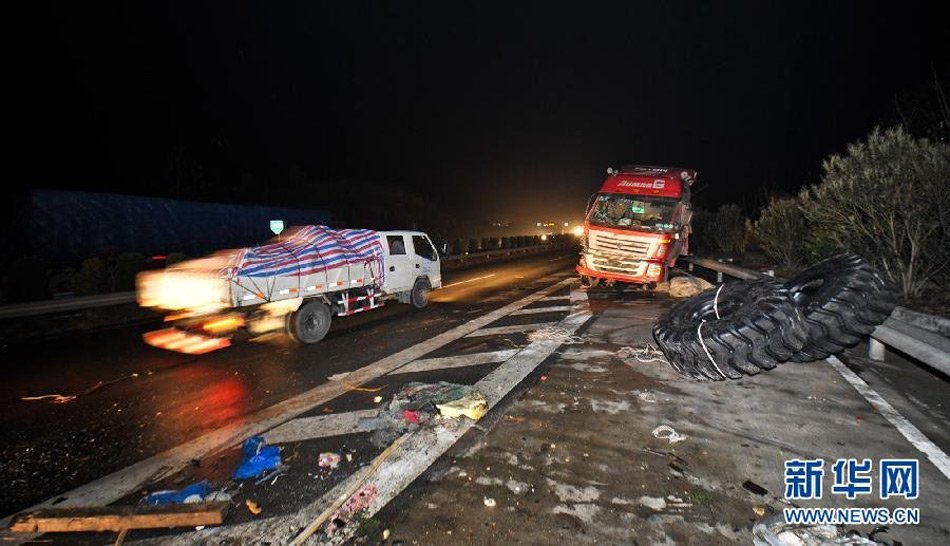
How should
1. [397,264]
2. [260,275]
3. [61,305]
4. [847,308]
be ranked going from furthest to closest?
[397,264] < [61,305] < [260,275] < [847,308]

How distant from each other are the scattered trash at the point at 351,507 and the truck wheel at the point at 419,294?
7.28 m

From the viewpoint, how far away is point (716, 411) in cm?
436

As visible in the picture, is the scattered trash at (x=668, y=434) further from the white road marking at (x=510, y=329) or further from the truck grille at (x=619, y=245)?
the truck grille at (x=619, y=245)

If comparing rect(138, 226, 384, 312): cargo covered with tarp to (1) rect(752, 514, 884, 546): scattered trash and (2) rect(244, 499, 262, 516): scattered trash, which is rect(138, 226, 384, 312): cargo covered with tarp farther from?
(1) rect(752, 514, 884, 546): scattered trash

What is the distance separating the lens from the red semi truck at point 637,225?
1059 cm

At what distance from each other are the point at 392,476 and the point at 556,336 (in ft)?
15.4

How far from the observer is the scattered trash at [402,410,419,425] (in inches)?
169

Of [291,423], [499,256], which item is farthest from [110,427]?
[499,256]

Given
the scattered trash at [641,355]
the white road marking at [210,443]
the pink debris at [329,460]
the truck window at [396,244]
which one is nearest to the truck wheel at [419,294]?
the truck window at [396,244]

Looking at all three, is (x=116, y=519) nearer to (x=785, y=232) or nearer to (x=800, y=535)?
(x=800, y=535)

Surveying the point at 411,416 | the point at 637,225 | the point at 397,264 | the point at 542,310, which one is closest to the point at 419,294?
the point at 397,264

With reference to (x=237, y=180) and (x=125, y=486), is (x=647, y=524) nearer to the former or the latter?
(x=125, y=486)

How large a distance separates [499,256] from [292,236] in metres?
23.0

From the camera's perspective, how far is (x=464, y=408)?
14.1ft
